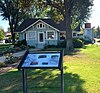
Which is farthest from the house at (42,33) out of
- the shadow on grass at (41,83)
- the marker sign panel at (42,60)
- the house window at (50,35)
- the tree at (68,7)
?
the marker sign panel at (42,60)

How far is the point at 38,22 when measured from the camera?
44.3 metres

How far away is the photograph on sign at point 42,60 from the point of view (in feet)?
26.9

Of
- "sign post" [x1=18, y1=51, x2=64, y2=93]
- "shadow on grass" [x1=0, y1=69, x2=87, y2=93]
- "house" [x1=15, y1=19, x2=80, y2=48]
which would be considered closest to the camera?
"sign post" [x1=18, y1=51, x2=64, y2=93]

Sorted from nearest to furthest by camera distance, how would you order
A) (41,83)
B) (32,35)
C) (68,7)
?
(41,83) → (68,7) → (32,35)

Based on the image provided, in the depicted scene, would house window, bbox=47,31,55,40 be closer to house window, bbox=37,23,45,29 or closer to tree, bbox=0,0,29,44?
house window, bbox=37,23,45,29

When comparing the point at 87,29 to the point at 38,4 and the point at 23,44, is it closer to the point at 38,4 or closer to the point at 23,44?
the point at 23,44

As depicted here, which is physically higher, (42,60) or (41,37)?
(41,37)

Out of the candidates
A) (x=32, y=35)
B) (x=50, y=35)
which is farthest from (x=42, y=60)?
(x=32, y=35)

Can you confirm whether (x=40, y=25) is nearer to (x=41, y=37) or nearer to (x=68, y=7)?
A: (x=41, y=37)

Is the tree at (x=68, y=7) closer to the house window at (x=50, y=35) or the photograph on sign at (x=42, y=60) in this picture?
the house window at (x=50, y=35)

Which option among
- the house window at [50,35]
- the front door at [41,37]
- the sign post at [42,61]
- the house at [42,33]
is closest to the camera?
the sign post at [42,61]

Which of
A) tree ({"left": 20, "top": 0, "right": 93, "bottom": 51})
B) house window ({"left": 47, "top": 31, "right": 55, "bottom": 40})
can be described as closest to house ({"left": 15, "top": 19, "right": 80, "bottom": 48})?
house window ({"left": 47, "top": 31, "right": 55, "bottom": 40})

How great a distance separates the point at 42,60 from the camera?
8.42 m

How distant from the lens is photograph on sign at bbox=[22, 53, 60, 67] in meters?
8.21
